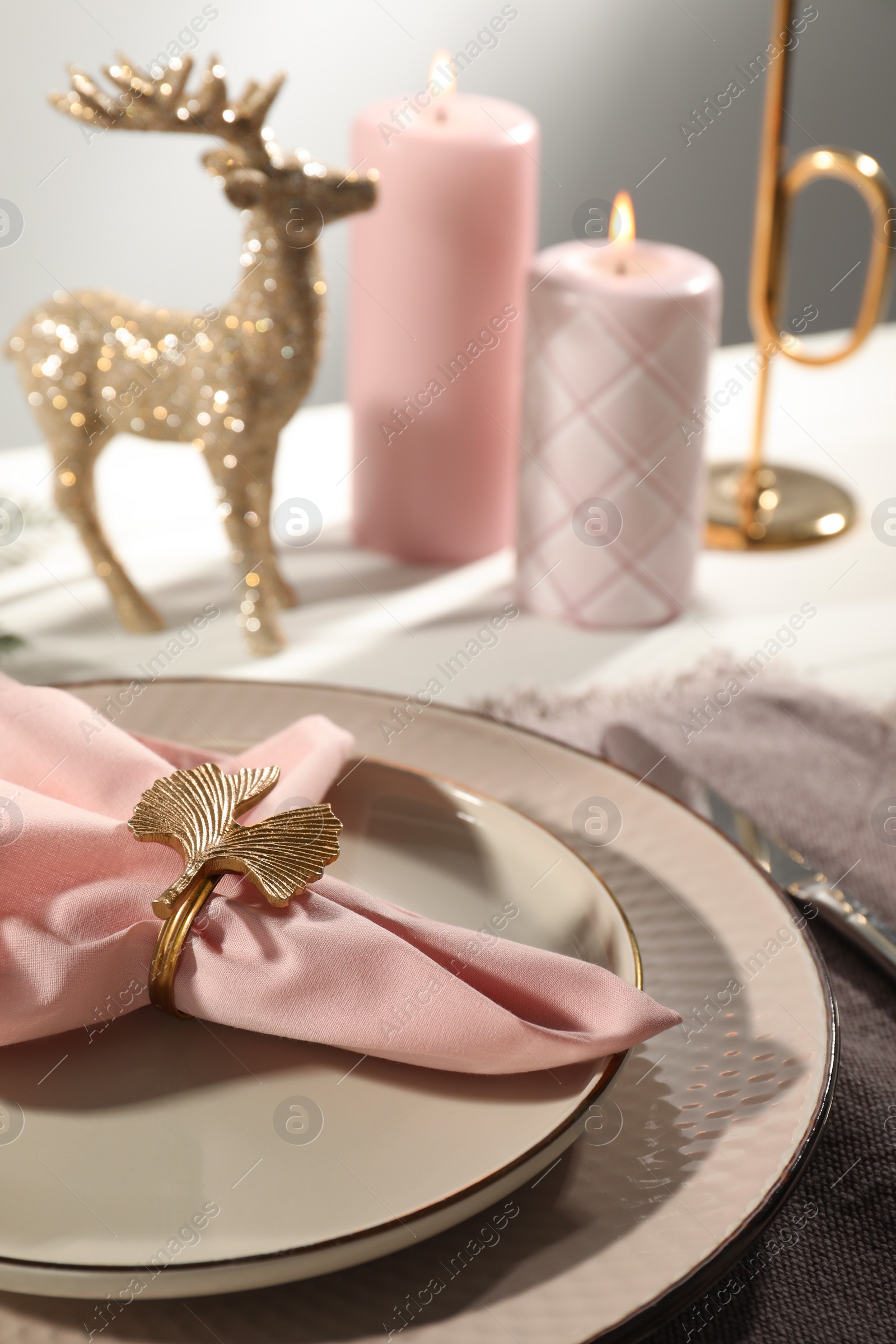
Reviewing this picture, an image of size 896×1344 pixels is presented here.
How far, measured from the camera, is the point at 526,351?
22.5 inches

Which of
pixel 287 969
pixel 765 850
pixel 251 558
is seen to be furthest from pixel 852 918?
pixel 251 558

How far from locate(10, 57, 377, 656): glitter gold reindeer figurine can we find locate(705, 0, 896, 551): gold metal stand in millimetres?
224

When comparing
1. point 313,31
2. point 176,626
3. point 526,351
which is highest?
point 313,31

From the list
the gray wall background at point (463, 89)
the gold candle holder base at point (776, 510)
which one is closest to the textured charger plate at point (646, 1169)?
the gold candle holder base at point (776, 510)

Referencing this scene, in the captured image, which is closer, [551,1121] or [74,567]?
[551,1121]

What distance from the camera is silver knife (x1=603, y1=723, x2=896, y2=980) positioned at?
1.12 feet

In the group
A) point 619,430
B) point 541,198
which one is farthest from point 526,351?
point 541,198

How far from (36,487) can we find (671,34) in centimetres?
74

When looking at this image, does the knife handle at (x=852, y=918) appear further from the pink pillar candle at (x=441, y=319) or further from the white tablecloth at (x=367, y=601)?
the pink pillar candle at (x=441, y=319)

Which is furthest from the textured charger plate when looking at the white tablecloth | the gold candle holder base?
the gold candle holder base

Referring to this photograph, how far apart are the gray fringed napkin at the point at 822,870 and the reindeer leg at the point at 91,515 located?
0.18m

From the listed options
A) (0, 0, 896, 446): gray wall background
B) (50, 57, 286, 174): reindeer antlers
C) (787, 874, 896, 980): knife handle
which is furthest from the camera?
(0, 0, 896, 446): gray wall background

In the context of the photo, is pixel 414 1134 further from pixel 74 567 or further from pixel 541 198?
pixel 541 198

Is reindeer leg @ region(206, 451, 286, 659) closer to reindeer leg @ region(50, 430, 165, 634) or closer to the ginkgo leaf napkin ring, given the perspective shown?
reindeer leg @ region(50, 430, 165, 634)
